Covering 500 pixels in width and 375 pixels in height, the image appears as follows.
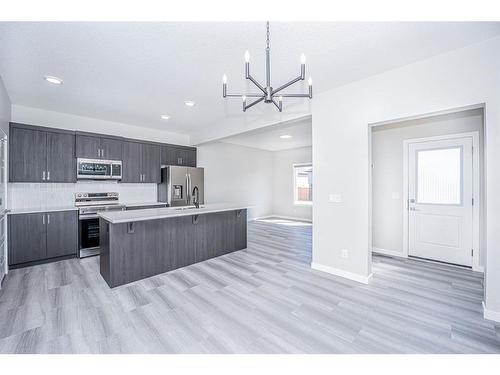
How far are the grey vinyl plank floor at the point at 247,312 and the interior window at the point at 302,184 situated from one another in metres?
4.75

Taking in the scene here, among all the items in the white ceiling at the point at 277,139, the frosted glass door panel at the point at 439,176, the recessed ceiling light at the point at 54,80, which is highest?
the white ceiling at the point at 277,139

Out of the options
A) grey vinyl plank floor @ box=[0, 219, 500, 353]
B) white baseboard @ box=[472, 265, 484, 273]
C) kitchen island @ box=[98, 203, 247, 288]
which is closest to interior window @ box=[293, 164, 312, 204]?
kitchen island @ box=[98, 203, 247, 288]

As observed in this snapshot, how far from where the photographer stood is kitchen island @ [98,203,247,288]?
2.82 m

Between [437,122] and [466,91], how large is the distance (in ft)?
5.35

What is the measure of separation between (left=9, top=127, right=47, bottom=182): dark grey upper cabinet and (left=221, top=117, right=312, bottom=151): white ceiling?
3.32 meters

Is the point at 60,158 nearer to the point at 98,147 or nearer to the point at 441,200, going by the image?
the point at 98,147

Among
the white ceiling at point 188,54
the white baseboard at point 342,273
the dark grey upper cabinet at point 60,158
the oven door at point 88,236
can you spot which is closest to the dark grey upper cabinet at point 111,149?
the dark grey upper cabinet at point 60,158

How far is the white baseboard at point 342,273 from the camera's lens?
2924mm

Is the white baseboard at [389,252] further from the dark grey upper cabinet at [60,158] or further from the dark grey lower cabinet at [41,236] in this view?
the dark grey upper cabinet at [60,158]

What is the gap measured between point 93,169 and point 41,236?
54.7 inches

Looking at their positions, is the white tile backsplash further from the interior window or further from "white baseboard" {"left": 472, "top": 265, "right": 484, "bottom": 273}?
"white baseboard" {"left": 472, "top": 265, "right": 484, "bottom": 273}

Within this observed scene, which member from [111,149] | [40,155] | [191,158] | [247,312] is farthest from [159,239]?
[191,158]

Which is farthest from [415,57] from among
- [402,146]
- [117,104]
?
[117,104]
